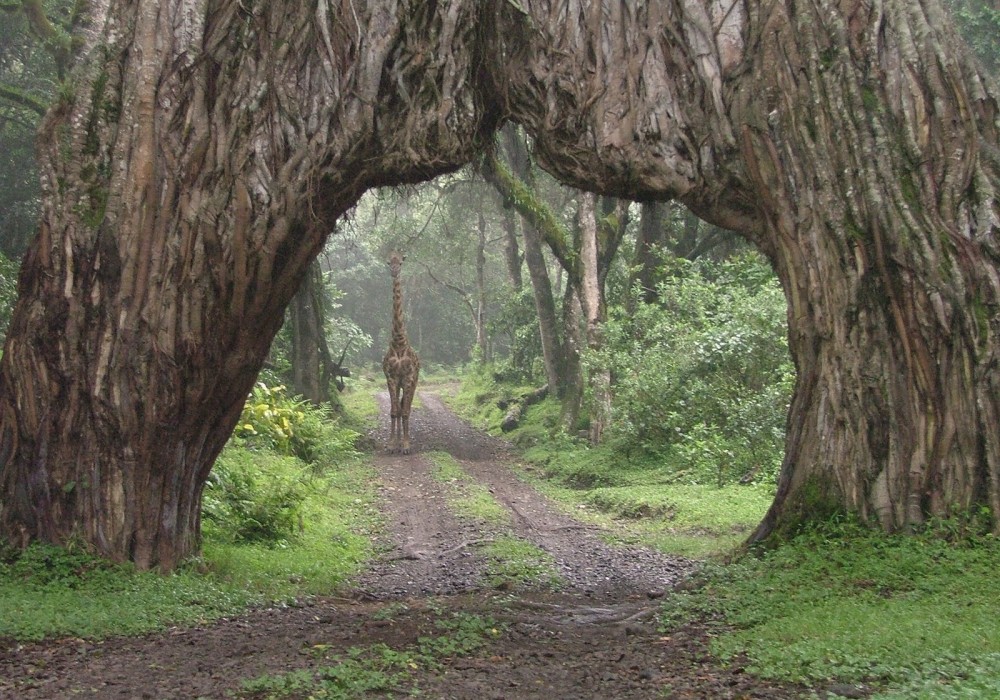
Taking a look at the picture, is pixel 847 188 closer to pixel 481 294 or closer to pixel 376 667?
pixel 376 667

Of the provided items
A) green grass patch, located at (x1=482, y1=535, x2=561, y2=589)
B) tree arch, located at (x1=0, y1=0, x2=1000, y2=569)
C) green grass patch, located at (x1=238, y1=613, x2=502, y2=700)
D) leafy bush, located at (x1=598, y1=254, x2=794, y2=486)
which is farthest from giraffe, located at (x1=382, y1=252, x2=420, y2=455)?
green grass patch, located at (x1=238, y1=613, x2=502, y2=700)

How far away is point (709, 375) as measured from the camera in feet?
45.8

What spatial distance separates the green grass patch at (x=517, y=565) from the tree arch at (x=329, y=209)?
7.27 feet

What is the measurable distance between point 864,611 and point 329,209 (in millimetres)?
4856

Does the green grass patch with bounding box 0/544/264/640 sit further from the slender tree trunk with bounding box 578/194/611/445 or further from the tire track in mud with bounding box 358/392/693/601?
the slender tree trunk with bounding box 578/194/611/445

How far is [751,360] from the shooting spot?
1320 centimetres

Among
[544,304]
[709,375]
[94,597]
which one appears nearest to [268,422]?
[709,375]

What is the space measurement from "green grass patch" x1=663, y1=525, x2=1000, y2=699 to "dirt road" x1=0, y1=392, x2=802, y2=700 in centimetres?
28

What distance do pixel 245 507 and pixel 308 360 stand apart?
9.56 metres

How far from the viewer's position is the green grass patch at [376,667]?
15.3 ft

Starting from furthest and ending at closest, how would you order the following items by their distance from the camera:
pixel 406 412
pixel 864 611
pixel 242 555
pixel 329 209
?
1. pixel 406 412
2. pixel 242 555
3. pixel 329 209
4. pixel 864 611

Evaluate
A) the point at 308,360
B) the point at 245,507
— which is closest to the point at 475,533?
the point at 245,507

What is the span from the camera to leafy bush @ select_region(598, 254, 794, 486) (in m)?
12.4

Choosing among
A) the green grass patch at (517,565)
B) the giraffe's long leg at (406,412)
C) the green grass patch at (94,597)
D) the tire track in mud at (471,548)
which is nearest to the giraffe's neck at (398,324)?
the giraffe's long leg at (406,412)
